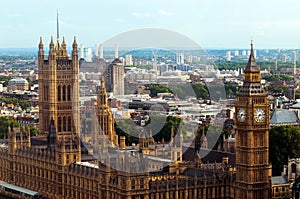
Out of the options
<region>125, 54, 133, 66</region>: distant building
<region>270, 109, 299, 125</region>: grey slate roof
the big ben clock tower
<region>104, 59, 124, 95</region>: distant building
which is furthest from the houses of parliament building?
<region>125, 54, 133, 66</region>: distant building

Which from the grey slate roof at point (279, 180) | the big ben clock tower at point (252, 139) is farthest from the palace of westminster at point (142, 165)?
the grey slate roof at point (279, 180)

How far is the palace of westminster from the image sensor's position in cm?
6438

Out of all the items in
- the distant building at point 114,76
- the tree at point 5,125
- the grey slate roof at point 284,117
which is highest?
the distant building at point 114,76

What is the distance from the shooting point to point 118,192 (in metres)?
64.1

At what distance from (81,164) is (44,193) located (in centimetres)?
743

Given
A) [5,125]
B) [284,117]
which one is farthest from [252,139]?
[5,125]

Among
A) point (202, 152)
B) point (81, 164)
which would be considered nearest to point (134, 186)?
point (81, 164)

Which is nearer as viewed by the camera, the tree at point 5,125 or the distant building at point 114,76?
the distant building at point 114,76

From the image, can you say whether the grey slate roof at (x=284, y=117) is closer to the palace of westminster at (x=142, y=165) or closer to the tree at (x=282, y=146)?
the tree at (x=282, y=146)

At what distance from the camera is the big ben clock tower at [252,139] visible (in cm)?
6438

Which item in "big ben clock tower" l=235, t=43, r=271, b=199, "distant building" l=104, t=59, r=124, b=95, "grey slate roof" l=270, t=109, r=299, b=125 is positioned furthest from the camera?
"distant building" l=104, t=59, r=124, b=95

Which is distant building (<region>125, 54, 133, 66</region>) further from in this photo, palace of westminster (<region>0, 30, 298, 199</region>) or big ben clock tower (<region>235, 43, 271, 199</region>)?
big ben clock tower (<region>235, 43, 271, 199</region>)

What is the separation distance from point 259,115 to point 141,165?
9756 millimetres

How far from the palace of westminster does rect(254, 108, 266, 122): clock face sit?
0.08 meters
